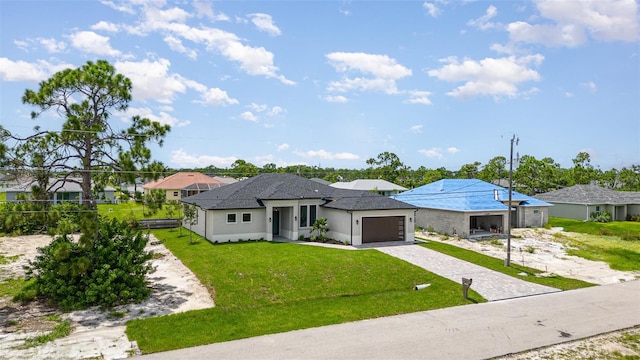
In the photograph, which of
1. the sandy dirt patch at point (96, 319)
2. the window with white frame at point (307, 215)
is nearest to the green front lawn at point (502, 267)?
the window with white frame at point (307, 215)

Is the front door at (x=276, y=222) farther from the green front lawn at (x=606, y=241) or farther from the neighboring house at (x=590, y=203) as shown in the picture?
the neighboring house at (x=590, y=203)

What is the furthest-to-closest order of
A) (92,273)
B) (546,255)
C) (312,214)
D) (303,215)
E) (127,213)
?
(127,213)
(312,214)
(303,215)
(546,255)
(92,273)

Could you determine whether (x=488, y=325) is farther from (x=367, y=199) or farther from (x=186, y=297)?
(x=367, y=199)

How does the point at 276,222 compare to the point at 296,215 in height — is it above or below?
below

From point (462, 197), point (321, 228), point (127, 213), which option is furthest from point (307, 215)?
point (127, 213)

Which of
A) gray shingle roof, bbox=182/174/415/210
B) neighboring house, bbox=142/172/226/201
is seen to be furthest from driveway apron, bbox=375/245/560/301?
neighboring house, bbox=142/172/226/201

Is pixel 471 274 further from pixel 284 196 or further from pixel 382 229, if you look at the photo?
pixel 284 196
